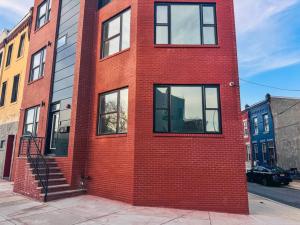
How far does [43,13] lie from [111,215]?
13.9m

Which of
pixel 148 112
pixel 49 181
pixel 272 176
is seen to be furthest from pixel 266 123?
pixel 49 181

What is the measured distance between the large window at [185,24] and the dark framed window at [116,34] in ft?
4.94

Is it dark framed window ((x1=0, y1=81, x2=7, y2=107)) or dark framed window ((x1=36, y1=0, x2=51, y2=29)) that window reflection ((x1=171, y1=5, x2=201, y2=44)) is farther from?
dark framed window ((x1=0, y1=81, x2=7, y2=107))

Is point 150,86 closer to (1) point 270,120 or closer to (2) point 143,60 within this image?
(2) point 143,60

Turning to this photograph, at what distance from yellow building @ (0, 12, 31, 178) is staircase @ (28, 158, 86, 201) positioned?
723 centimetres

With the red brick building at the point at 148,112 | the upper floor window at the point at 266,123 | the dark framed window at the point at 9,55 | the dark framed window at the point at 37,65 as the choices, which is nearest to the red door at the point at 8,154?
the dark framed window at the point at 37,65

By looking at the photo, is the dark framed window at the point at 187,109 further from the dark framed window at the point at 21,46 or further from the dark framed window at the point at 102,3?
the dark framed window at the point at 21,46

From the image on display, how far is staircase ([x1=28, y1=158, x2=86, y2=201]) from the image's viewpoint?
937 centimetres

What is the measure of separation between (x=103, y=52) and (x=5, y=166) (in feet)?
35.8

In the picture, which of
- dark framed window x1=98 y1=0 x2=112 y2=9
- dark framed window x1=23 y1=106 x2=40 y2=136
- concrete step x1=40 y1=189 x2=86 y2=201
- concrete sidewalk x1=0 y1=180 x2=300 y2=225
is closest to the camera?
concrete sidewalk x1=0 y1=180 x2=300 y2=225

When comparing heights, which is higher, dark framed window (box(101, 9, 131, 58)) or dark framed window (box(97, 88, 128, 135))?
dark framed window (box(101, 9, 131, 58))

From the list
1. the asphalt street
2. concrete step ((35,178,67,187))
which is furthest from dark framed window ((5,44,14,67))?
the asphalt street

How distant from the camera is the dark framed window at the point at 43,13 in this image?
1528 centimetres

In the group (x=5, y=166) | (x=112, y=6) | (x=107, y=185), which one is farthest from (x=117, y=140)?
(x=5, y=166)
